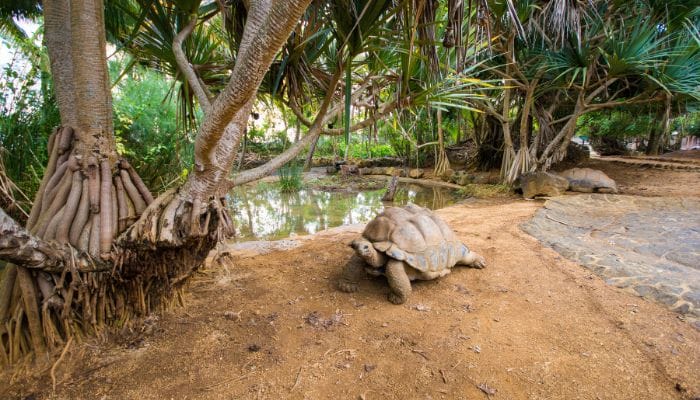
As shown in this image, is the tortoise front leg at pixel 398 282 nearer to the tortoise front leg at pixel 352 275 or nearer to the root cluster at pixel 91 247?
the tortoise front leg at pixel 352 275

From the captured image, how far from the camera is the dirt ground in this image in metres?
1.54

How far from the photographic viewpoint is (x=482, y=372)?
1.67 m

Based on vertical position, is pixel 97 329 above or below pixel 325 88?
below

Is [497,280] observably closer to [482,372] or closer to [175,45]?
[482,372]

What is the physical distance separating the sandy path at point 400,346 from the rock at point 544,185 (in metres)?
4.25

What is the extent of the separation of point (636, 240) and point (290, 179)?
24.9ft

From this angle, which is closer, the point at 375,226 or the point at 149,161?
the point at 375,226

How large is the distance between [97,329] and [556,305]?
2976 mm

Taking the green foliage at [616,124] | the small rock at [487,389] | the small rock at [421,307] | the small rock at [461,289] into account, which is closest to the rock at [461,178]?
the green foliage at [616,124]

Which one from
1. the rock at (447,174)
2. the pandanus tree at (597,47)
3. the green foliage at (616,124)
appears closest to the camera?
the pandanus tree at (597,47)

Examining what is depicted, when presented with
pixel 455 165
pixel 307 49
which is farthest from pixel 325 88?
pixel 455 165

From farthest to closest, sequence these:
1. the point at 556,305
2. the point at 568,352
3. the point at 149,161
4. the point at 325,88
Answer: the point at 149,161
the point at 325,88
the point at 556,305
the point at 568,352

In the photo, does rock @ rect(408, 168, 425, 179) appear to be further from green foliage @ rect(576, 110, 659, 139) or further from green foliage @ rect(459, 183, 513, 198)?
green foliage @ rect(576, 110, 659, 139)

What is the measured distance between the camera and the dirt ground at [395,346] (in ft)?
5.07
